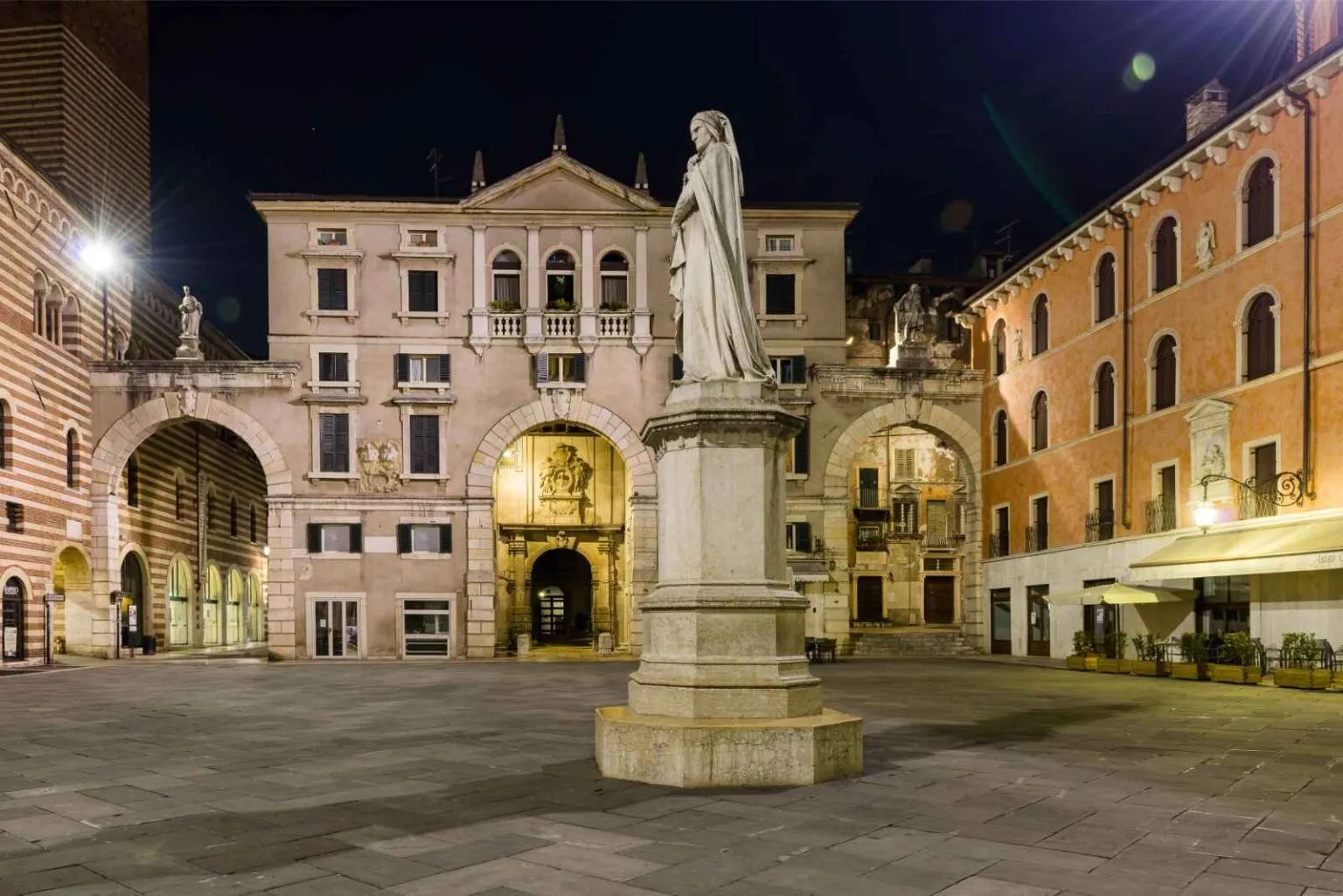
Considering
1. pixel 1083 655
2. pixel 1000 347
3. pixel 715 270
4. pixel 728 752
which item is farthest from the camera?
pixel 1000 347

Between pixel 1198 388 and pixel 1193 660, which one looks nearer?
pixel 1193 660

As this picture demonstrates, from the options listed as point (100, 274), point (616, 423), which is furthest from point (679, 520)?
point (100, 274)

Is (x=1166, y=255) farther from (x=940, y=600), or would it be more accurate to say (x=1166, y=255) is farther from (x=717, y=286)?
(x=940, y=600)

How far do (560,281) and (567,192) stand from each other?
9.48 feet

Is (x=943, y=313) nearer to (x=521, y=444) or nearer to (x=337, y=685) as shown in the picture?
(x=521, y=444)

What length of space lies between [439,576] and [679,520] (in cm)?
2670

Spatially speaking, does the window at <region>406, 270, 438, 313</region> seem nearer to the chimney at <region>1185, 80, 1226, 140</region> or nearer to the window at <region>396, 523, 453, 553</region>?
the window at <region>396, 523, 453, 553</region>

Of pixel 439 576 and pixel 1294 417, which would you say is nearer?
pixel 1294 417

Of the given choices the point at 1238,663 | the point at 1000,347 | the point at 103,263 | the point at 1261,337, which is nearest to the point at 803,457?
the point at 1000,347

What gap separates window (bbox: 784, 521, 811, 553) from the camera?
3659 cm

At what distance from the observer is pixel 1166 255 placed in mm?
28109

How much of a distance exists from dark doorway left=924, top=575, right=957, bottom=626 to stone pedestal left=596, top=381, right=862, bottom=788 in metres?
44.2

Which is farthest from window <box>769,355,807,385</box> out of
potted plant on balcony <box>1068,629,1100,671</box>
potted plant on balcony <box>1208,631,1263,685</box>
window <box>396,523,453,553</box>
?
potted plant on balcony <box>1208,631,1263,685</box>

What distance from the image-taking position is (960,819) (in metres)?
8.20
